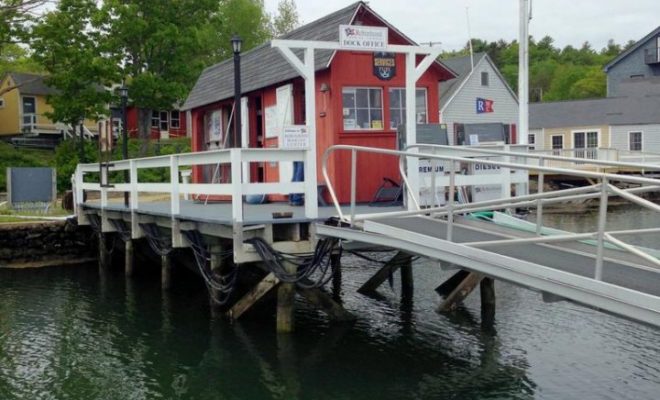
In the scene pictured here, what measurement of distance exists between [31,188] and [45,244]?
5554mm

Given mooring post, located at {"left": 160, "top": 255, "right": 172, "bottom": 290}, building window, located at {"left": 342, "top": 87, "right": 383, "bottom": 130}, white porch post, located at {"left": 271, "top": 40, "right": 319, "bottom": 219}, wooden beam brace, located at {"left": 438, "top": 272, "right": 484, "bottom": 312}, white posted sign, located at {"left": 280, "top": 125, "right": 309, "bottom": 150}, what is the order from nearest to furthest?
1. white porch post, located at {"left": 271, "top": 40, "right": 319, "bottom": 219}
2. white posted sign, located at {"left": 280, "top": 125, "right": 309, "bottom": 150}
3. wooden beam brace, located at {"left": 438, "top": 272, "right": 484, "bottom": 312}
4. building window, located at {"left": 342, "top": 87, "right": 383, "bottom": 130}
5. mooring post, located at {"left": 160, "top": 255, "right": 172, "bottom": 290}

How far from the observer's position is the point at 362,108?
43.4ft

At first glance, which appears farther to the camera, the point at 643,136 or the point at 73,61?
the point at 643,136

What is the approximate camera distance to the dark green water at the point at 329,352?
29.7 feet

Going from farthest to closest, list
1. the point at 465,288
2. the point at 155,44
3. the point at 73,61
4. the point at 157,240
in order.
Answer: the point at 155,44, the point at 73,61, the point at 157,240, the point at 465,288

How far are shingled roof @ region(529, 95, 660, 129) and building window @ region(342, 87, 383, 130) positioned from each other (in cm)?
3476

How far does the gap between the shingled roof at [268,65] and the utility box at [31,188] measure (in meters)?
8.08

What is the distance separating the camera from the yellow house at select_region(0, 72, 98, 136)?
1877 inches

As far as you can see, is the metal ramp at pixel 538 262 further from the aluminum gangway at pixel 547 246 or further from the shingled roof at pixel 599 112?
the shingled roof at pixel 599 112

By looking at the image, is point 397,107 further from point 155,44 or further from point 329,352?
point 155,44

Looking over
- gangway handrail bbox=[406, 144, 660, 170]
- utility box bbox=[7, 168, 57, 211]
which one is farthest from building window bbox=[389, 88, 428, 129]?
utility box bbox=[7, 168, 57, 211]

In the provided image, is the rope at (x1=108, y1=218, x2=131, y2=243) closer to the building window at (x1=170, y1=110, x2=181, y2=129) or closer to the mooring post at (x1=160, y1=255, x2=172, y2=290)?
the mooring post at (x1=160, y1=255, x2=172, y2=290)

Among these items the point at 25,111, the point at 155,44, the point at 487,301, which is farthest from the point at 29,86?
the point at 487,301

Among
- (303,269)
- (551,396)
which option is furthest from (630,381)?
(303,269)
